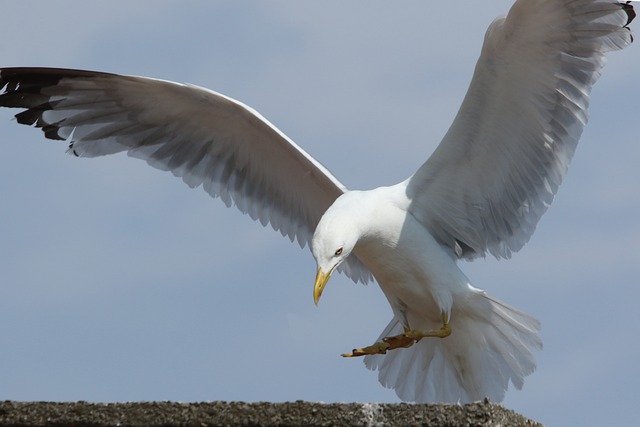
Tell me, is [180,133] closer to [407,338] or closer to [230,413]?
[407,338]

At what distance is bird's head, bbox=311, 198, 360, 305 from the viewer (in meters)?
4.70

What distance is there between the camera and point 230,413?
3008 millimetres

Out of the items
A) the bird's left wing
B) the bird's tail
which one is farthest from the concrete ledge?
the bird's left wing

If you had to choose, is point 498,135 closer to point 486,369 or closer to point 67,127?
point 486,369

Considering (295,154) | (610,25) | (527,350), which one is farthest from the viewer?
(295,154)

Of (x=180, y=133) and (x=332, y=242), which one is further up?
(x=180, y=133)

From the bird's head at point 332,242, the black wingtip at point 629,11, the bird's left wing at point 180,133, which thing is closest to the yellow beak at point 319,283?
the bird's head at point 332,242

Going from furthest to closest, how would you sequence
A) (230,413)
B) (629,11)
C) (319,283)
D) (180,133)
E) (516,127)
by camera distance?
(180,133) → (516,127) → (629,11) → (319,283) → (230,413)

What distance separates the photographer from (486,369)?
219 inches

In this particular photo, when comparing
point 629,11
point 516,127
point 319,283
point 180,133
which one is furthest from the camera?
point 180,133

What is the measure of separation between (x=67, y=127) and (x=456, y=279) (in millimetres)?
2343

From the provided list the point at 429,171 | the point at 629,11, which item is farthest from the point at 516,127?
the point at 629,11

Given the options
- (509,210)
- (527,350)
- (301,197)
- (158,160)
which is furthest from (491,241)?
(158,160)

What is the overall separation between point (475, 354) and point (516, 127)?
116 cm
